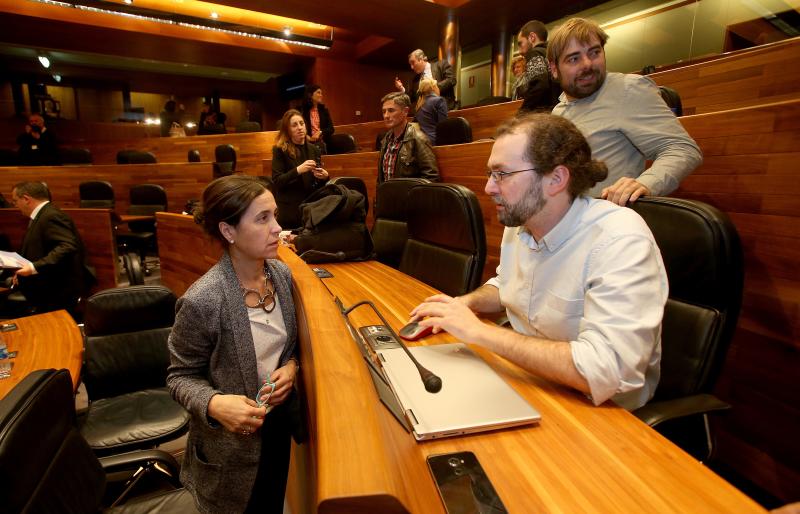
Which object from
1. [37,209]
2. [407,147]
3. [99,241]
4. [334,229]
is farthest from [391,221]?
[99,241]

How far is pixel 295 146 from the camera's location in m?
3.22

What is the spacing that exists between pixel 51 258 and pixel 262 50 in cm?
761

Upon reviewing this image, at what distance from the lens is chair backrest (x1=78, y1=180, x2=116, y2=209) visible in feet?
18.1

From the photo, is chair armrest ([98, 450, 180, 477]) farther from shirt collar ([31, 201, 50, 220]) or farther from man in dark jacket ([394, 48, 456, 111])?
man in dark jacket ([394, 48, 456, 111])

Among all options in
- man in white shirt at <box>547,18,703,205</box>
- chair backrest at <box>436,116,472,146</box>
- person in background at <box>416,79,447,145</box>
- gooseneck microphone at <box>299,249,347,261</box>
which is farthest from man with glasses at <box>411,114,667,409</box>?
person in background at <box>416,79,447,145</box>

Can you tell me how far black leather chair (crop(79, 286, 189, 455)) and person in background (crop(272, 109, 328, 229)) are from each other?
1199 millimetres

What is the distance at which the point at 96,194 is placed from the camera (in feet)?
18.2

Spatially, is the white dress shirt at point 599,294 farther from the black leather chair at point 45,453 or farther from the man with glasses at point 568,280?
the black leather chair at point 45,453

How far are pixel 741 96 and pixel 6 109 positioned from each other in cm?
1386

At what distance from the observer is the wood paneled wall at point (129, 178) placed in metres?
5.88

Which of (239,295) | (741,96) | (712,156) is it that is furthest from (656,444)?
(741,96)

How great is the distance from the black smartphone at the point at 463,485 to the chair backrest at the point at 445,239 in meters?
0.97

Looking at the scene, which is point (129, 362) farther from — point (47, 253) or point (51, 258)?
point (47, 253)

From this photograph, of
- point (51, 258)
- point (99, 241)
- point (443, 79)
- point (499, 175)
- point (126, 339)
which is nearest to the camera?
point (499, 175)
